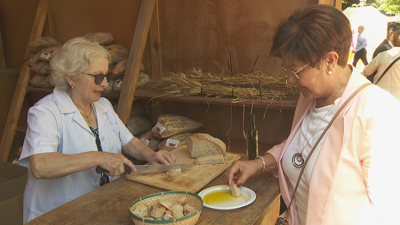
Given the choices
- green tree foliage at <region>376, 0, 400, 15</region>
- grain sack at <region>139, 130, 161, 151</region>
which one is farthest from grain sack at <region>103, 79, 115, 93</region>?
green tree foliage at <region>376, 0, 400, 15</region>

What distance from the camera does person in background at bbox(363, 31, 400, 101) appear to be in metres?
2.62

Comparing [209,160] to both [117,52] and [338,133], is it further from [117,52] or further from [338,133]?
[117,52]

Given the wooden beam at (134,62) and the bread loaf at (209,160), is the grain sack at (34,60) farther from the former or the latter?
the bread loaf at (209,160)

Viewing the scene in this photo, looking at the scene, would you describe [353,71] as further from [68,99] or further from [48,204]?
[48,204]

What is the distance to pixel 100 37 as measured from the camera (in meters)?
4.01

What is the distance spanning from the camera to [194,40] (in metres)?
3.75

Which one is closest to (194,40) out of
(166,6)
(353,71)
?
(166,6)

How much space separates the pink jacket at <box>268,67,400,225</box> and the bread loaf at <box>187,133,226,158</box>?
3.50 feet

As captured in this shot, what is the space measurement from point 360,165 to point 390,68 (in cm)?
152

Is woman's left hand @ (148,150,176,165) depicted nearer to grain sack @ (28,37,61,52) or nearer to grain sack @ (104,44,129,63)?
grain sack @ (104,44,129,63)

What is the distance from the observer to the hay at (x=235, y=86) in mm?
→ 2869

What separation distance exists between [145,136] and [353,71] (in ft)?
8.45

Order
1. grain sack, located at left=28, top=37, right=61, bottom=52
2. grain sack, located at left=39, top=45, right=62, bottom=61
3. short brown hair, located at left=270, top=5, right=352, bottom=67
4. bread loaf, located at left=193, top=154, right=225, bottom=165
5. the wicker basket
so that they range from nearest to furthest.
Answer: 1. the wicker basket
2. short brown hair, located at left=270, top=5, right=352, bottom=67
3. bread loaf, located at left=193, top=154, right=225, bottom=165
4. grain sack, located at left=39, top=45, right=62, bottom=61
5. grain sack, located at left=28, top=37, right=61, bottom=52

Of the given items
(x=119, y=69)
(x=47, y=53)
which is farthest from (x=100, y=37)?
(x=47, y=53)
